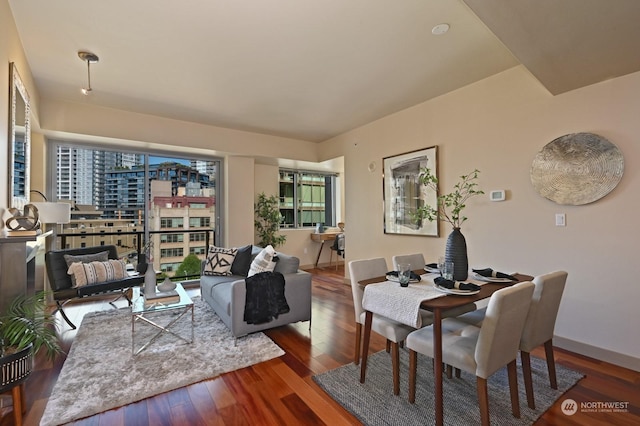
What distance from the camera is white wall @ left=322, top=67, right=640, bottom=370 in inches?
95.0

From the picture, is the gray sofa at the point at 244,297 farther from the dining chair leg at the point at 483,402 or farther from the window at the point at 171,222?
the window at the point at 171,222

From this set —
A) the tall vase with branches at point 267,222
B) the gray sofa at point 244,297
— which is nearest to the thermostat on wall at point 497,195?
the gray sofa at point 244,297

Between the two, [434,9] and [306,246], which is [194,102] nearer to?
[434,9]

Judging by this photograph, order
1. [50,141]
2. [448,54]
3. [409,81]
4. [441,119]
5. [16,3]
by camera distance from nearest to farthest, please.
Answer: [16,3] → [448,54] → [409,81] → [441,119] → [50,141]

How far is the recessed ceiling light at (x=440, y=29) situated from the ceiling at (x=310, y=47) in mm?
36

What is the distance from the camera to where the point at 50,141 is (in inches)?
164

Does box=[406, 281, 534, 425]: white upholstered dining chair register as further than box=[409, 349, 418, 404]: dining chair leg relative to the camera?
No

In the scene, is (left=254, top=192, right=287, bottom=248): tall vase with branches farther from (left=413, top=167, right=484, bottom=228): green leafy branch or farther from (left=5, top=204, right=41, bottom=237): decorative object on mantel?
(left=5, top=204, right=41, bottom=237): decorative object on mantel

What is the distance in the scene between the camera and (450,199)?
3.60 meters

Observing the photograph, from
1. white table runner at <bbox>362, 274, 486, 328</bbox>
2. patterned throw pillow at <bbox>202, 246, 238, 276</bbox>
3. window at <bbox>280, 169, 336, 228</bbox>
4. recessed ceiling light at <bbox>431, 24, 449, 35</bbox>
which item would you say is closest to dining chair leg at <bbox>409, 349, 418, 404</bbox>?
white table runner at <bbox>362, 274, 486, 328</bbox>

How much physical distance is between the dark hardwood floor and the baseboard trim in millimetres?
55

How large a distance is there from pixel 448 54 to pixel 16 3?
3.44 m

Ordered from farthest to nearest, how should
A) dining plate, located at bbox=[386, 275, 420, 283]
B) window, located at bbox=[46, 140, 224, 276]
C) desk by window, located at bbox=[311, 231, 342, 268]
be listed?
desk by window, located at bbox=[311, 231, 342, 268] → window, located at bbox=[46, 140, 224, 276] → dining plate, located at bbox=[386, 275, 420, 283]

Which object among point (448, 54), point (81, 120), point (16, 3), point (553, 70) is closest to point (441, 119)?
point (448, 54)
